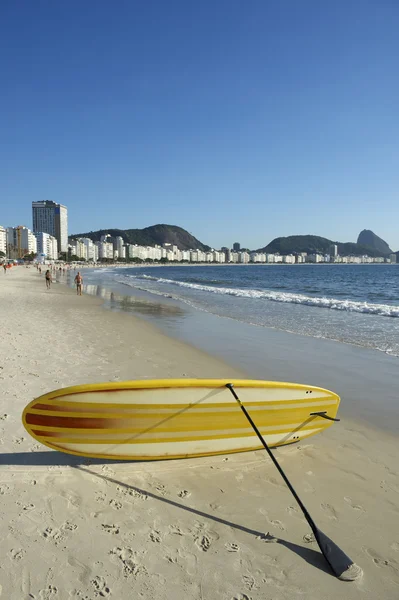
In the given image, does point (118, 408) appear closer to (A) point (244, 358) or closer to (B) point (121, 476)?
(B) point (121, 476)

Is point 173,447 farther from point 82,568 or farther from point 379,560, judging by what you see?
point 379,560

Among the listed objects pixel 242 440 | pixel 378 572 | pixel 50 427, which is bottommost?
pixel 378 572

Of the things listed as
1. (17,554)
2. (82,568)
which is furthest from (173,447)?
(17,554)

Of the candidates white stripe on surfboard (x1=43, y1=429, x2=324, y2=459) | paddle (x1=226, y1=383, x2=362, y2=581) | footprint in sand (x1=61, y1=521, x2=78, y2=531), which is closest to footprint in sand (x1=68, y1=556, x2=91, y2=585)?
footprint in sand (x1=61, y1=521, x2=78, y2=531)

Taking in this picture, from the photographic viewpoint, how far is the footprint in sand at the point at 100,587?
7.94 feet

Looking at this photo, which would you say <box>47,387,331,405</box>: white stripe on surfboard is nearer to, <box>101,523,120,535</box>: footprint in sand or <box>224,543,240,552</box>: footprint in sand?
<box>101,523,120,535</box>: footprint in sand

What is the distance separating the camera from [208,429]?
159 inches

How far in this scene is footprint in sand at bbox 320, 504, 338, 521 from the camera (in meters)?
3.30

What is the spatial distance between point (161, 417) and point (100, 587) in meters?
1.56

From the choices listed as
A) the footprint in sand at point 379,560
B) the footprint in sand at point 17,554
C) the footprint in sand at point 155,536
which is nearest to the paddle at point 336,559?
the footprint in sand at point 379,560

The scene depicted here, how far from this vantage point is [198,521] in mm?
3174

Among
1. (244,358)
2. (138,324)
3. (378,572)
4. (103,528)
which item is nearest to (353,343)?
(244,358)

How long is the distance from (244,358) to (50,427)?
5.69m

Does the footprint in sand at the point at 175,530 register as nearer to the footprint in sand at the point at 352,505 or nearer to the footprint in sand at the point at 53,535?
the footprint in sand at the point at 53,535
